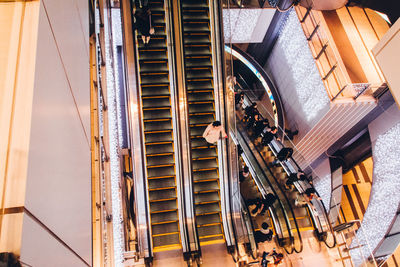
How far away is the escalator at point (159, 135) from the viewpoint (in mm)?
7699

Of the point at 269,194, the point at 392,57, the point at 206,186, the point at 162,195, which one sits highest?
the point at 206,186

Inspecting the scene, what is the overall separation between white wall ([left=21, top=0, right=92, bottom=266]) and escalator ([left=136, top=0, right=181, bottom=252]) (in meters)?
5.46

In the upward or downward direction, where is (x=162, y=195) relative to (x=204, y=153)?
downward

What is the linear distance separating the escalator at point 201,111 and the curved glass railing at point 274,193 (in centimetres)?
152

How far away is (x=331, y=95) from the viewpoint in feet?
36.4

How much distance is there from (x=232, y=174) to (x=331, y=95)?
5902 millimetres

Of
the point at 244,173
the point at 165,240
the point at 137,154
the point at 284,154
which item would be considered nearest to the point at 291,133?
the point at 284,154

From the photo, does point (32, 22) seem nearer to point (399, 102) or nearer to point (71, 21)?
point (71, 21)

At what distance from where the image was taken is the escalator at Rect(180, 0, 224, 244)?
806cm

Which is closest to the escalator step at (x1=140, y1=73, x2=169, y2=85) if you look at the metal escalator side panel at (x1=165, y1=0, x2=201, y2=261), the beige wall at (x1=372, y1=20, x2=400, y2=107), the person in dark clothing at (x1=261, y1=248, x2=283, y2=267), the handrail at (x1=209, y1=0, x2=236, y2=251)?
the metal escalator side panel at (x1=165, y1=0, x2=201, y2=261)

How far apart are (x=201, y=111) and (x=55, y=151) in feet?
22.7

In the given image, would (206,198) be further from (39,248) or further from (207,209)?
(39,248)

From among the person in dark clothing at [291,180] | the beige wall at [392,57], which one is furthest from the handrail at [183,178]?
the beige wall at [392,57]

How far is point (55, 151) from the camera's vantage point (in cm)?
154
